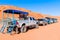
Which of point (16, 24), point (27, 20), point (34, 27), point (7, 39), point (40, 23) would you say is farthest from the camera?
point (40, 23)

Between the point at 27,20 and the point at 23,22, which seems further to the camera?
the point at 27,20

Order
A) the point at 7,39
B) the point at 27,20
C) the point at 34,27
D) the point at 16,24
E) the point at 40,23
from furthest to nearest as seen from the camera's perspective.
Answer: the point at 40,23
the point at 34,27
the point at 27,20
the point at 16,24
the point at 7,39

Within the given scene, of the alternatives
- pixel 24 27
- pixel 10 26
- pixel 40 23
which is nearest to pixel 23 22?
pixel 24 27

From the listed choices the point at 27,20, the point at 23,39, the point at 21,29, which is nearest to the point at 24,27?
the point at 21,29

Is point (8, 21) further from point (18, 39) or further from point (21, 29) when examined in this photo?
point (18, 39)

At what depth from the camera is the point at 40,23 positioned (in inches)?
970

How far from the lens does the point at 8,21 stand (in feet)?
47.7

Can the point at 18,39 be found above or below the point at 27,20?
below

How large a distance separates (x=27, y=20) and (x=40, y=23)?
8916 mm

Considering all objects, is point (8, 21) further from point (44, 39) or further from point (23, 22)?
point (44, 39)

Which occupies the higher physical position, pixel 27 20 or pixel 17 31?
pixel 27 20

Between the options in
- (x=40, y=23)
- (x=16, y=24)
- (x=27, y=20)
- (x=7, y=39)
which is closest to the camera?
(x=7, y=39)

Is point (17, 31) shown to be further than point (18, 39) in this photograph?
Yes

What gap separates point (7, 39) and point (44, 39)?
314 centimetres
